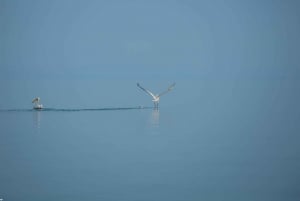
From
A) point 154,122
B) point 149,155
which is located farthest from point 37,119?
point 149,155

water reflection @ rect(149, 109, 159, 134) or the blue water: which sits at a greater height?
water reflection @ rect(149, 109, 159, 134)

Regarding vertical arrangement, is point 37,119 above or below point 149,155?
above

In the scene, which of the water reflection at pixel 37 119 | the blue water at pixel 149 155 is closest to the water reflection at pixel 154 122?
the blue water at pixel 149 155

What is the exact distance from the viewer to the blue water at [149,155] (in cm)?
4347

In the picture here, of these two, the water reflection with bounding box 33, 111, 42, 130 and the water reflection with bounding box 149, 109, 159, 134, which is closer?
the water reflection with bounding box 149, 109, 159, 134

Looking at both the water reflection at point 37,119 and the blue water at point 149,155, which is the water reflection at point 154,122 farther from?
the water reflection at point 37,119

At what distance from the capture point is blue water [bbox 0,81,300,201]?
43469 millimetres

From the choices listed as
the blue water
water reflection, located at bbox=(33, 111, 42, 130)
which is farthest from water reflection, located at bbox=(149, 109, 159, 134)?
water reflection, located at bbox=(33, 111, 42, 130)

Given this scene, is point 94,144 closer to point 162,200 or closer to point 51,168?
point 51,168

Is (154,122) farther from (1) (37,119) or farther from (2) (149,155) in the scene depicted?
(2) (149,155)

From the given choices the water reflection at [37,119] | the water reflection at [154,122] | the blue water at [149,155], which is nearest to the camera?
the blue water at [149,155]

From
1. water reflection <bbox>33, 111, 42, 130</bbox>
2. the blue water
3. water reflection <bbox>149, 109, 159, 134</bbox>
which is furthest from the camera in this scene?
water reflection <bbox>33, 111, 42, 130</bbox>

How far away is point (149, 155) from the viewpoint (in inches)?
2215

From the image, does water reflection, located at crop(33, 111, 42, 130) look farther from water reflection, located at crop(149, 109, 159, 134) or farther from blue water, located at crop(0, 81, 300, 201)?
water reflection, located at crop(149, 109, 159, 134)
